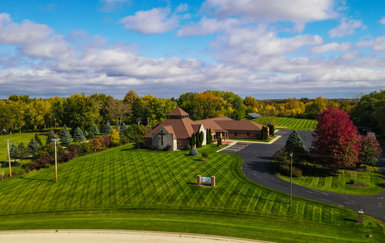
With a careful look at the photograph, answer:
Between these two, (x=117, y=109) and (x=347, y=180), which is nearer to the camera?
(x=347, y=180)

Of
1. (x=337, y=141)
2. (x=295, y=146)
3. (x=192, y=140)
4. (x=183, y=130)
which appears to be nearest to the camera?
(x=337, y=141)

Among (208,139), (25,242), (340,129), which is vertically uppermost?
(340,129)

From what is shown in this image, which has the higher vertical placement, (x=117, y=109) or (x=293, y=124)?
(x=117, y=109)

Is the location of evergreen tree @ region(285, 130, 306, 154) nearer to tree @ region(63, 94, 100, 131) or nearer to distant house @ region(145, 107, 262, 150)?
distant house @ region(145, 107, 262, 150)

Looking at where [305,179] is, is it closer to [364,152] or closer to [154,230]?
[364,152]

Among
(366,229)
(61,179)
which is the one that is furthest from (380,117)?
(61,179)

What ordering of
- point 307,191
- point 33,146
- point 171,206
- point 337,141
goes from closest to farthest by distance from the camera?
point 171,206 → point 307,191 → point 337,141 → point 33,146

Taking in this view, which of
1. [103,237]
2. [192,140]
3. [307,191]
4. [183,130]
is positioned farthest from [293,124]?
[103,237]

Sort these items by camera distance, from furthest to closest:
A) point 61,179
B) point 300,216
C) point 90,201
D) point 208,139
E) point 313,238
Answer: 1. point 208,139
2. point 61,179
3. point 90,201
4. point 300,216
5. point 313,238

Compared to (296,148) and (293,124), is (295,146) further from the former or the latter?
(293,124)
